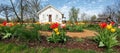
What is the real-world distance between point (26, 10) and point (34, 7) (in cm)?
405

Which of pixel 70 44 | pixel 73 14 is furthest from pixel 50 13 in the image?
pixel 70 44

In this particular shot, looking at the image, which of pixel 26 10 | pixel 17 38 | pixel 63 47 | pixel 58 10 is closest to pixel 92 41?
pixel 63 47

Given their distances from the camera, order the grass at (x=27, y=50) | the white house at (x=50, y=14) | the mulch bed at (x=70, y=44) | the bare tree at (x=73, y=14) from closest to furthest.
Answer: the grass at (x=27, y=50) < the mulch bed at (x=70, y=44) < the white house at (x=50, y=14) < the bare tree at (x=73, y=14)

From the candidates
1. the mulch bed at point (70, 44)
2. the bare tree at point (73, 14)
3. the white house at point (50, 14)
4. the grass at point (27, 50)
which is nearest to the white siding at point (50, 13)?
the white house at point (50, 14)

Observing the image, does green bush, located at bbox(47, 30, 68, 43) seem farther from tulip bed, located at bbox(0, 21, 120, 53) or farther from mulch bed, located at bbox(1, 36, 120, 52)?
mulch bed, located at bbox(1, 36, 120, 52)

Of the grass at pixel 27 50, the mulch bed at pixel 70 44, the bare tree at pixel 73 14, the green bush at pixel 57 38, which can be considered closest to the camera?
the grass at pixel 27 50

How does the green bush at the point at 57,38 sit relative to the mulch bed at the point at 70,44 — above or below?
above

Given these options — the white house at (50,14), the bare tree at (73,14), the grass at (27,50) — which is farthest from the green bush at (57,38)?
the bare tree at (73,14)

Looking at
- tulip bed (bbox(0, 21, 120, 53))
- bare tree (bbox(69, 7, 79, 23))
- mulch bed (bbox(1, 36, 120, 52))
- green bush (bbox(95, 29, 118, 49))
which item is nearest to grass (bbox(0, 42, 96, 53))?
tulip bed (bbox(0, 21, 120, 53))

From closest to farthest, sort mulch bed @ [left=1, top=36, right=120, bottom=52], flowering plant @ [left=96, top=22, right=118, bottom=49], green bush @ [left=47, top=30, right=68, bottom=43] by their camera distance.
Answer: mulch bed @ [left=1, top=36, right=120, bottom=52] < flowering plant @ [left=96, top=22, right=118, bottom=49] < green bush @ [left=47, top=30, right=68, bottom=43]

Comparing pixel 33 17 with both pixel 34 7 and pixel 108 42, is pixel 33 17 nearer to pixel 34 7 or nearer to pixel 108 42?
pixel 34 7

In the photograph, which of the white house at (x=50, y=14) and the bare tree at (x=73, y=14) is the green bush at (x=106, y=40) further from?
the bare tree at (x=73, y=14)

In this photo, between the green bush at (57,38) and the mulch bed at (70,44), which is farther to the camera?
the green bush at (57,38)

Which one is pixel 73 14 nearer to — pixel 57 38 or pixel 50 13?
pixel 50 13
